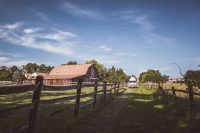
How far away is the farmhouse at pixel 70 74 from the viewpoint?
2731 inches

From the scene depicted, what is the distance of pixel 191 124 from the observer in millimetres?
8047

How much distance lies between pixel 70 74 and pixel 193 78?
6509 cm

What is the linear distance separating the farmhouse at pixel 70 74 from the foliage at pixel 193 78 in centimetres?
5733

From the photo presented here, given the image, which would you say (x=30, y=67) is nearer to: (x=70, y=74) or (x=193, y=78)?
(x=70, y=74)

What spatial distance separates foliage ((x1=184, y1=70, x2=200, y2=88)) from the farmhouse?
57.3 meters

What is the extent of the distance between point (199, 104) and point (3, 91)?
387 inches

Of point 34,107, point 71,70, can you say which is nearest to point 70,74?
point 71,70

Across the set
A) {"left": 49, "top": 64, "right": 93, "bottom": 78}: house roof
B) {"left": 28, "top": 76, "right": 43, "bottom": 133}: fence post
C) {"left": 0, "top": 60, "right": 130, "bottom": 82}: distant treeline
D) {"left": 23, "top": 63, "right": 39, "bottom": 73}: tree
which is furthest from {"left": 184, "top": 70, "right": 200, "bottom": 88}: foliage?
{"left": 23, "top": 63, "right": 39, "bottom": 73}: tree

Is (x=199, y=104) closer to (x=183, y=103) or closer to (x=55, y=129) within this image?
(x=183, y=103)

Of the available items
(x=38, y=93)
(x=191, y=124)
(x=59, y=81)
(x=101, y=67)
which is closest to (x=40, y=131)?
(x=38, y=93)

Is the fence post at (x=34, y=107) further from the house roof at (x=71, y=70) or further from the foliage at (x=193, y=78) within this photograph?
the house roof at (x=71, y=70)

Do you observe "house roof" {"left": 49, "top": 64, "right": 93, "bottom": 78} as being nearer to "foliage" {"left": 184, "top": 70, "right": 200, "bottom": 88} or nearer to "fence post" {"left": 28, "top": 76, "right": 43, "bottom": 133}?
"foliage" {"left": 184, "top": 70, "right": 200, "bottom": 88}

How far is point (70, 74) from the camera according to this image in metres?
74.4

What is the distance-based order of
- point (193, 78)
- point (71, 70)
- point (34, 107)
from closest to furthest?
point (34, 107)
point (193, 78)
point (71, 70)
